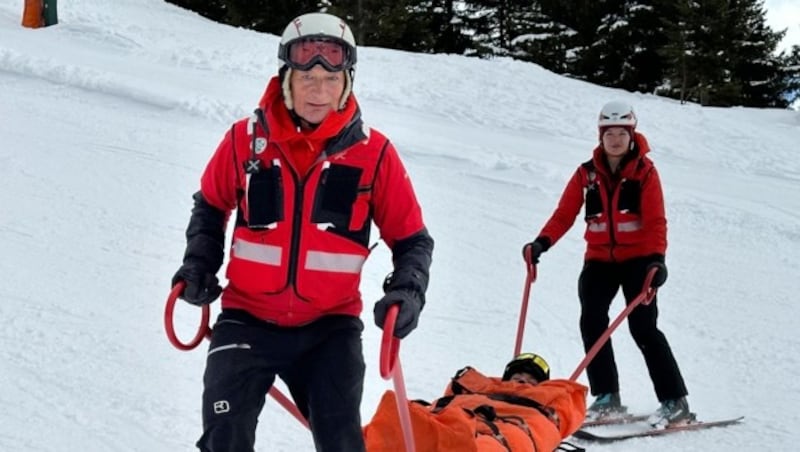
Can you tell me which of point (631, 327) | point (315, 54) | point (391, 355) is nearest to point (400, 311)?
point (391, 355)

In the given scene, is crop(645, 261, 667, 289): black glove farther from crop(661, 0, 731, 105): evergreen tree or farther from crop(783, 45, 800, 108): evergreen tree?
crop(783, 45, 800, 108): evergreen tree

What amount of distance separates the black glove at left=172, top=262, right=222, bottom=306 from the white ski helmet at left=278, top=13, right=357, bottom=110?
639mm

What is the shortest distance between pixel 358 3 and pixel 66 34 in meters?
11.8

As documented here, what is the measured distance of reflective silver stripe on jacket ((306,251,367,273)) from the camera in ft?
9.81

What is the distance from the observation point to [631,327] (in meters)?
5.59

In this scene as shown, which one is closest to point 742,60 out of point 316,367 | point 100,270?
point 100,270

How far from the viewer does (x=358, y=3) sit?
84.8 ft

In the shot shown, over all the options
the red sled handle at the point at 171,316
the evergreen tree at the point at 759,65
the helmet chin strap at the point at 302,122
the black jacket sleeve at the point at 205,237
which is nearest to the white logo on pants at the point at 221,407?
the red sled handle at the point at 171,316

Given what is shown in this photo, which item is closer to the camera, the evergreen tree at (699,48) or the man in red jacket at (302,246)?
the man in red jacket at (302,246)

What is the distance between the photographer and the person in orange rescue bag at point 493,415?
3.53m

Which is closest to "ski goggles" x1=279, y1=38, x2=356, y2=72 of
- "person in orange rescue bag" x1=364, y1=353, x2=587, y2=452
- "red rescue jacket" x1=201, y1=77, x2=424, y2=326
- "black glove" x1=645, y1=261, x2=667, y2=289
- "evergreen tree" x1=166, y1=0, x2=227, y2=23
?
"red rescue jacket" x1=201, y1=77, x2=424, y2=326

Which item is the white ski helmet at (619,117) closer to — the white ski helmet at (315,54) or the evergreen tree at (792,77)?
the white ski helmet at (315,54)

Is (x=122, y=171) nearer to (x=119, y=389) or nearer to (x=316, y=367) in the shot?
(x=119, y=389)

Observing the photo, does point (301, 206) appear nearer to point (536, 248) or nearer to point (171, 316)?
point (171, 316)
